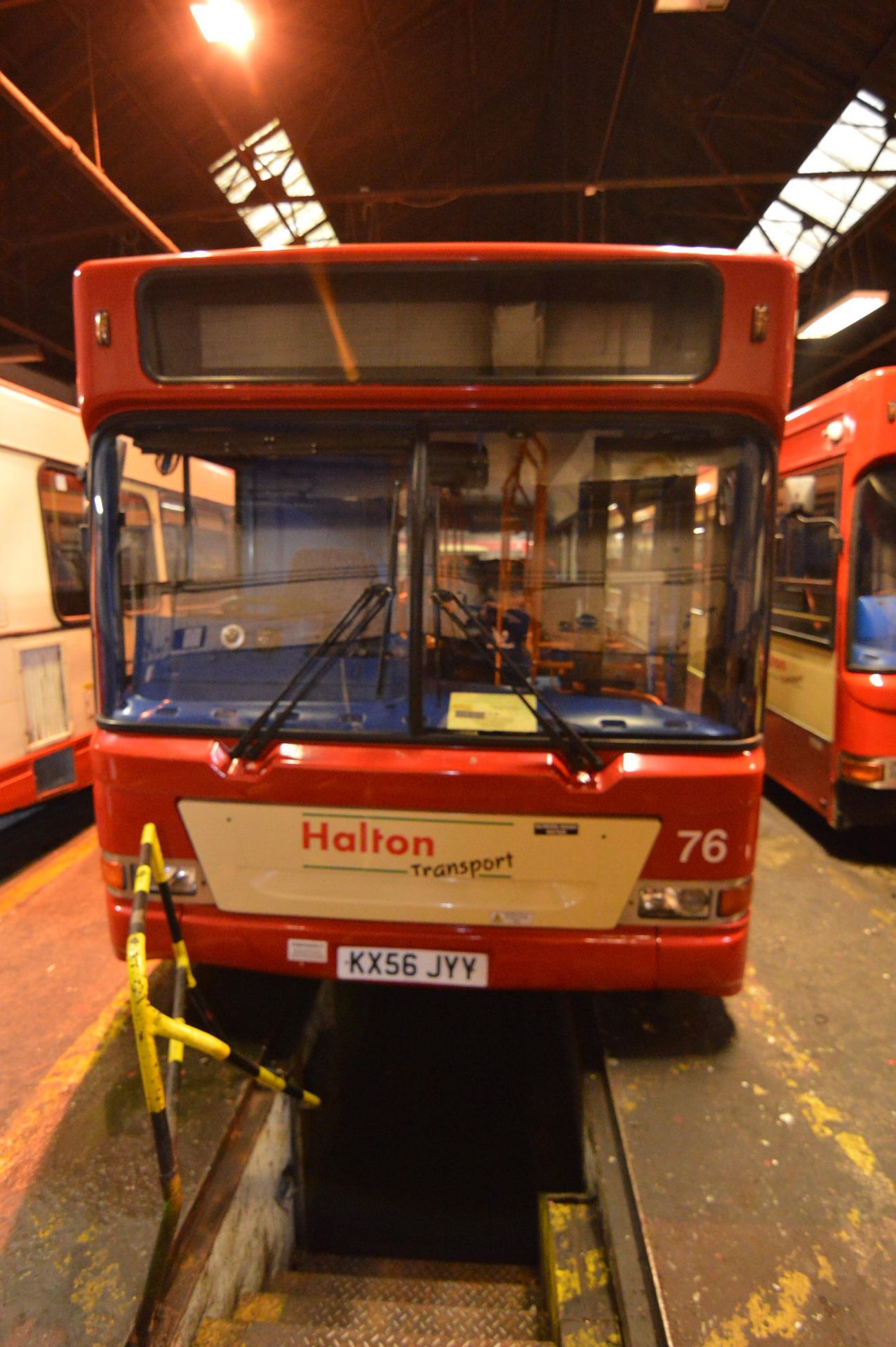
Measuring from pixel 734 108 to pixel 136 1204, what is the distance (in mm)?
10662

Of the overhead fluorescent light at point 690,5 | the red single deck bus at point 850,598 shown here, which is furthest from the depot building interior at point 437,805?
the overhead fluorescent light at point 690,5

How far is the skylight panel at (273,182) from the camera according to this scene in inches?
303

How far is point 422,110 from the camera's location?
8.56 meters

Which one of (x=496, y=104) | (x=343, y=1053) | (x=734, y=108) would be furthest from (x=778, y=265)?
(x=496, y=104)

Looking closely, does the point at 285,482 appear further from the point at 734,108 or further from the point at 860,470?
the point at 734,108

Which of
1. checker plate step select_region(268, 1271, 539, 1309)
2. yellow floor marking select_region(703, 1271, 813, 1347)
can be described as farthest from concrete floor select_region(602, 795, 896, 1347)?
checker plate step select_region(268, 1271, 539, 1309)

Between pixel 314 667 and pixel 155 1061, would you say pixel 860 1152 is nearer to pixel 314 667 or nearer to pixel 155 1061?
pixel 155 1061

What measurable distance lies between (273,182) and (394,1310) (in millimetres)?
9323

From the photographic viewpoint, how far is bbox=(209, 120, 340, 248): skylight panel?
770cm

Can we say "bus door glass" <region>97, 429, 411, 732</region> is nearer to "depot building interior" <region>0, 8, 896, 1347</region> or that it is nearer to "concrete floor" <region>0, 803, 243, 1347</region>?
"depot building interior" <region>0, 8, 896, 1347</region>

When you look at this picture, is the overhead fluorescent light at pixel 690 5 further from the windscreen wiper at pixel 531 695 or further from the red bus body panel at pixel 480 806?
the red bus body panel at pixel 480 806

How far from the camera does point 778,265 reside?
2338 mm

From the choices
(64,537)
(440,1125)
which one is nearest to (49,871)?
(64,537)

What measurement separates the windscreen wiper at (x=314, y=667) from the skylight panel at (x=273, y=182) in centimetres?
513
